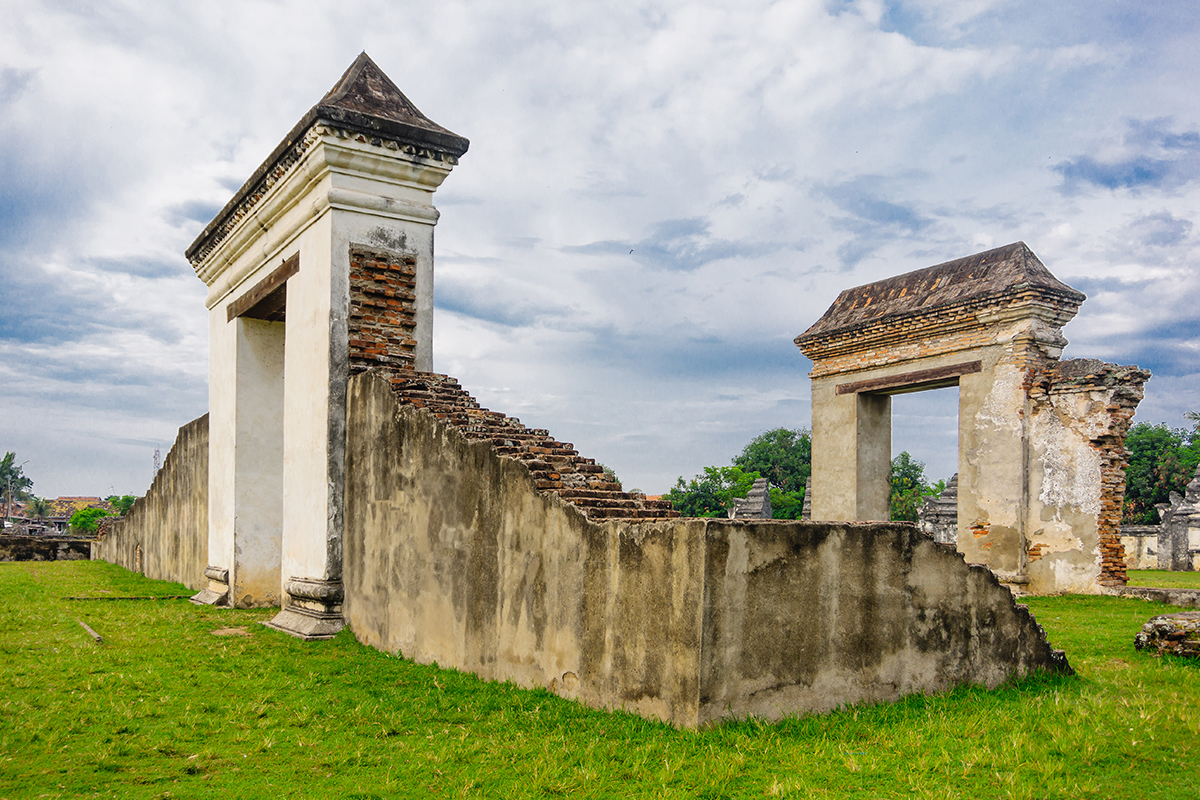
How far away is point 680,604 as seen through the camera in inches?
156

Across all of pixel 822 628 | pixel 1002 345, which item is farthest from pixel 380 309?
pixel 1002 345

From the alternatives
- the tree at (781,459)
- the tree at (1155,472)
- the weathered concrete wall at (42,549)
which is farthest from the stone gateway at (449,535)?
the tree at (781,459)

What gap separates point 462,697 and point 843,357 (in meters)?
10.7

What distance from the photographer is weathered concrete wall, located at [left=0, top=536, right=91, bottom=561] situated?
20266 millimetres

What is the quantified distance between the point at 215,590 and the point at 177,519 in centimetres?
357

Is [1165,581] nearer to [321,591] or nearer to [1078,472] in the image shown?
[1078,472]

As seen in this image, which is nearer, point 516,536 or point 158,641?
point 516,536

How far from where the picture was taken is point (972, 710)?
4438 millimetres

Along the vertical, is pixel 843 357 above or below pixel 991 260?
below

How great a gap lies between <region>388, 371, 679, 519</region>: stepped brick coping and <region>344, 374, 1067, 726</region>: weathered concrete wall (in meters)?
0.08

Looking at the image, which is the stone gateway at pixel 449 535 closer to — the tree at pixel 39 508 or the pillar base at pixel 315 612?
the pillar base at pixel 315 612

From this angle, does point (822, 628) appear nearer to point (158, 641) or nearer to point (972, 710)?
point (972, 710)

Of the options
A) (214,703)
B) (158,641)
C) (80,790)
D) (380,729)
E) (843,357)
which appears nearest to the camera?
(80,790)

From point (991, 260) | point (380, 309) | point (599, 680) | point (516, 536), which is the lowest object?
point (599, 680)
